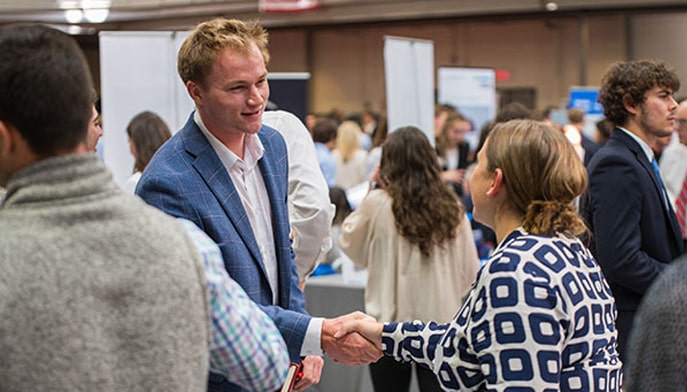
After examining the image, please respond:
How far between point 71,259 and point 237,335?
1.01 feet

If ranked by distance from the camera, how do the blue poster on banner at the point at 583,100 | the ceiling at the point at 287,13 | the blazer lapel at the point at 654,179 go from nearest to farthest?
the blazer lapel at the point at 654,179 → the blue poster on banner at the point at 583,100 → the ceiling at the point at 287,13

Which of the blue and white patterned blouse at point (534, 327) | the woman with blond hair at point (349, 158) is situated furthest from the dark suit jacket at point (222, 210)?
the woman with blond hair at point (349, 158)

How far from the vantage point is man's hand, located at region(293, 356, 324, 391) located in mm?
2555

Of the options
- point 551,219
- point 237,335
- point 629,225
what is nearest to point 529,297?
point 551,219

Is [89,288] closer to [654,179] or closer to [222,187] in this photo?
[222,187]

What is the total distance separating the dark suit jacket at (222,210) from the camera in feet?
7.30

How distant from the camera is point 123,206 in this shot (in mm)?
1295

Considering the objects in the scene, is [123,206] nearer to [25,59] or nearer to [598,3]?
[25,59]

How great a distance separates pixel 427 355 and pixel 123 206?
42.3 inches

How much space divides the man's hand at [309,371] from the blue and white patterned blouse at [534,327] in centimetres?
53

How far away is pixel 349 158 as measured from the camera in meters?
10.3

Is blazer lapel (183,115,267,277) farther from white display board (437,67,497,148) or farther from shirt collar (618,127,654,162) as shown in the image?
white display board (437,67,497,148)

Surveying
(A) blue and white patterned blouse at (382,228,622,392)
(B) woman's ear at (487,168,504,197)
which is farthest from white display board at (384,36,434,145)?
(A) blue and white patterned blouse at (382,228,622,392)

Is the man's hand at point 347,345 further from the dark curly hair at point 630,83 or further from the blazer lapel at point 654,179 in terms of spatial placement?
the dark curly hair at point 630,83
